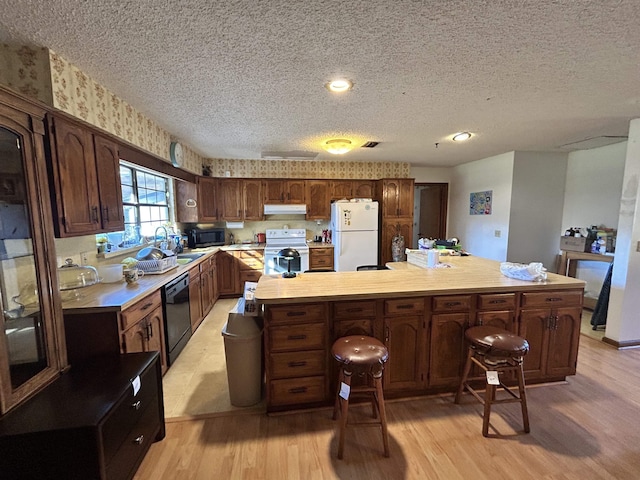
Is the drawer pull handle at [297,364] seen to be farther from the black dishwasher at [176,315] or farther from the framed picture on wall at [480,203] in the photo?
the framed picture on wall at [480,203]

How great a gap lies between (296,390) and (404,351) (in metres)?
0.82

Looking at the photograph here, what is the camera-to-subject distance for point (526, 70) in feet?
5.77

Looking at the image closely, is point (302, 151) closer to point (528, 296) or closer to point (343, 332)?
point (343, 332)

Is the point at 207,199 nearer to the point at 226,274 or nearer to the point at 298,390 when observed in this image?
Answer: the point at 226,274

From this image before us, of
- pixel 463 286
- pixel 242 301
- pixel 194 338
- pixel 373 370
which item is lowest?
pixel 194 338

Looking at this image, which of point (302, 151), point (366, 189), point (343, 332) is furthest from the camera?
point (366, 189)

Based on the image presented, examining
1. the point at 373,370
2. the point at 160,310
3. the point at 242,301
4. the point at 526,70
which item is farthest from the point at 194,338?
the point at 526,70

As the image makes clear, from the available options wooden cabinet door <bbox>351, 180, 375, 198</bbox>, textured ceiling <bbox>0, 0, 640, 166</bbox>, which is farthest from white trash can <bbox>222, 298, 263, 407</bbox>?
wooden cabinet door <bbox>351, 180, 375, 198</bbox>

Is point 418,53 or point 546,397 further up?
point 418,53

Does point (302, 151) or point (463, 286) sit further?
point (302, 151)

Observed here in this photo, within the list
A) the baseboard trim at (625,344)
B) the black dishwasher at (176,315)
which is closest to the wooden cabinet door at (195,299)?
the black dishwasher at (176,315)

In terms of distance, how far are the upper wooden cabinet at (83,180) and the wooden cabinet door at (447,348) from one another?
2563 mm

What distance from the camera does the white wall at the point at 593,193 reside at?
11.9 feet

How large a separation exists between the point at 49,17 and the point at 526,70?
2.65 meters
